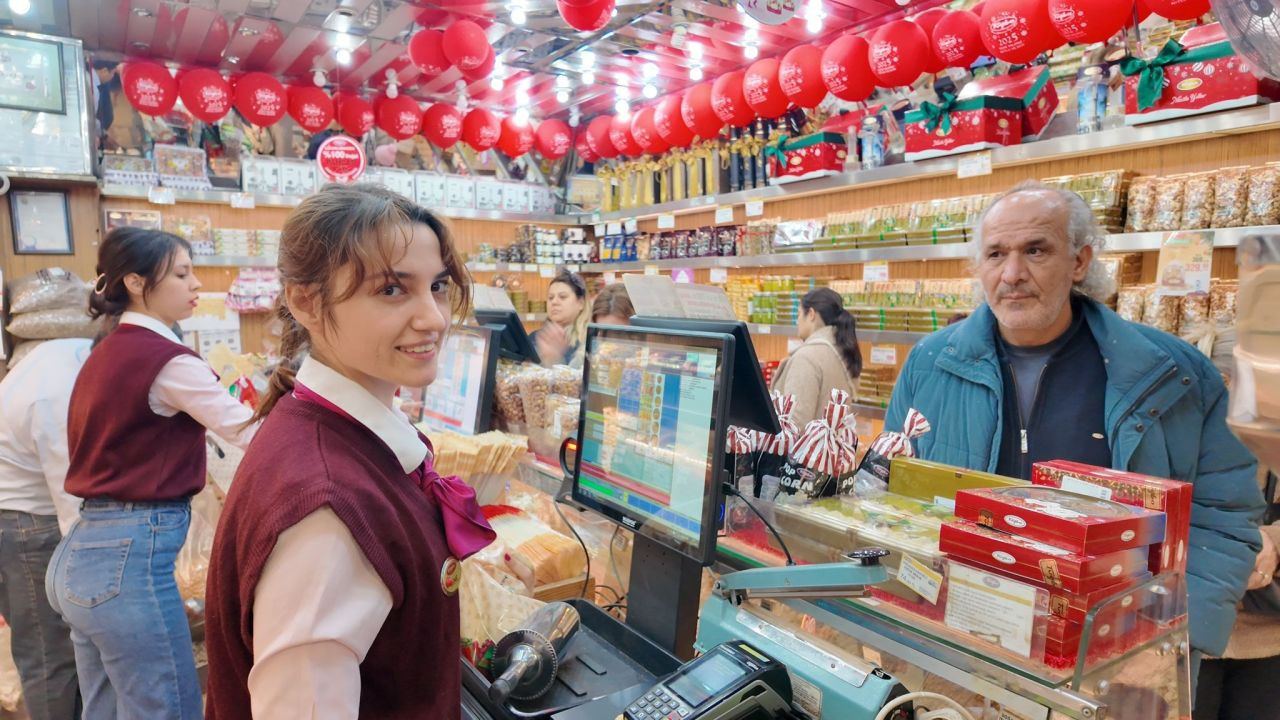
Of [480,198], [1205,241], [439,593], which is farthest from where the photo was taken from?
[480,198]

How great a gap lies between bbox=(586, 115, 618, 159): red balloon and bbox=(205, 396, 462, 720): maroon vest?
201 inches

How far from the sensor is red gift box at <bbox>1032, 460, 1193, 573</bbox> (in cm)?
96

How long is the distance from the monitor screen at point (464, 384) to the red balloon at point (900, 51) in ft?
7.86

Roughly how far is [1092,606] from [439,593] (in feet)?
2.61

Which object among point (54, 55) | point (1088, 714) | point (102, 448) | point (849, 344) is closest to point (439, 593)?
point (1088, 714)

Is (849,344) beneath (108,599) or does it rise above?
above

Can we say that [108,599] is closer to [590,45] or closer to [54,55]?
[54,55]

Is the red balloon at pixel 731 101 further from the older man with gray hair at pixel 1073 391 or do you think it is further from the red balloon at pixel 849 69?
the older man with gray hair at pixel 1073 391

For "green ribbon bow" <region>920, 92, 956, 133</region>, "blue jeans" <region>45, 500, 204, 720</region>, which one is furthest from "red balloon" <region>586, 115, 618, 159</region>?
"blue jeans" <region>45, 500, 204, 720</region>

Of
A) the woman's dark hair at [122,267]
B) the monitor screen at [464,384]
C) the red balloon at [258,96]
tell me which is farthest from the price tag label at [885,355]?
the red balloon at [258,96]

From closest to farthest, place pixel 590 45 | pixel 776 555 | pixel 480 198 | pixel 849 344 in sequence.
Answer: pixel 776 555, pixel 849 344, pixel 590 45, pixel 480 198

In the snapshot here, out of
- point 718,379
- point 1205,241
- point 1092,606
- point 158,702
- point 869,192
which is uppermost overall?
point 869,192

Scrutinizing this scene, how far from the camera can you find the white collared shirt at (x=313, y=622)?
0.81 m

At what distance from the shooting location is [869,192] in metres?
4.52
